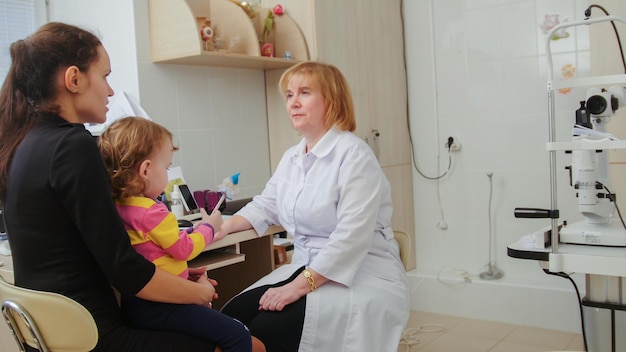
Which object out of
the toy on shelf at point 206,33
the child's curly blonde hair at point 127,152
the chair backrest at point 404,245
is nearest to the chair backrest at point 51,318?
the child's curly blonde hair at point 127,152

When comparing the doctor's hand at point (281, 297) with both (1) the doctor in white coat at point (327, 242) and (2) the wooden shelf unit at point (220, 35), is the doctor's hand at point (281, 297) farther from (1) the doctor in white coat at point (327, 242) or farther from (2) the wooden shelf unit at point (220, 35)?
(2) the wooden shelf unit at point (220, 35)

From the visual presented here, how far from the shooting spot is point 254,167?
10.1 feet

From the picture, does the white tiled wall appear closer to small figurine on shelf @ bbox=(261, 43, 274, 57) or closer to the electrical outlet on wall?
the electrical outlet on wall

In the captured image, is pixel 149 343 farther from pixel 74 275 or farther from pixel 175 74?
pixel 175 74

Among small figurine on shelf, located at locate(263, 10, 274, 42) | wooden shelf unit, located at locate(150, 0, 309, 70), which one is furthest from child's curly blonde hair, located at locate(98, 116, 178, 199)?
small figurine on shelf, located at locate(263, 10, 274, 42)

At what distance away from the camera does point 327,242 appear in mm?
1946

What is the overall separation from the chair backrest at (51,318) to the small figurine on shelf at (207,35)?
152 cm

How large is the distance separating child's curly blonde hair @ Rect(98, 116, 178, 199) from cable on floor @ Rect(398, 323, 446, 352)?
6.38ft

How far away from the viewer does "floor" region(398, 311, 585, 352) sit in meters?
2.95

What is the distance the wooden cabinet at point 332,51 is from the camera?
256 centimetres

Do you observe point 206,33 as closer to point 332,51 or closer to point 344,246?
point 332,51

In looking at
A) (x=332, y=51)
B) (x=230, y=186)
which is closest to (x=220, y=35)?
(x=332, y=51)

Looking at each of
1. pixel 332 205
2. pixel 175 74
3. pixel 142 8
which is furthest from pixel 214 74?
pixel 332 205

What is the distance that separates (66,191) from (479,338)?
2.43m
